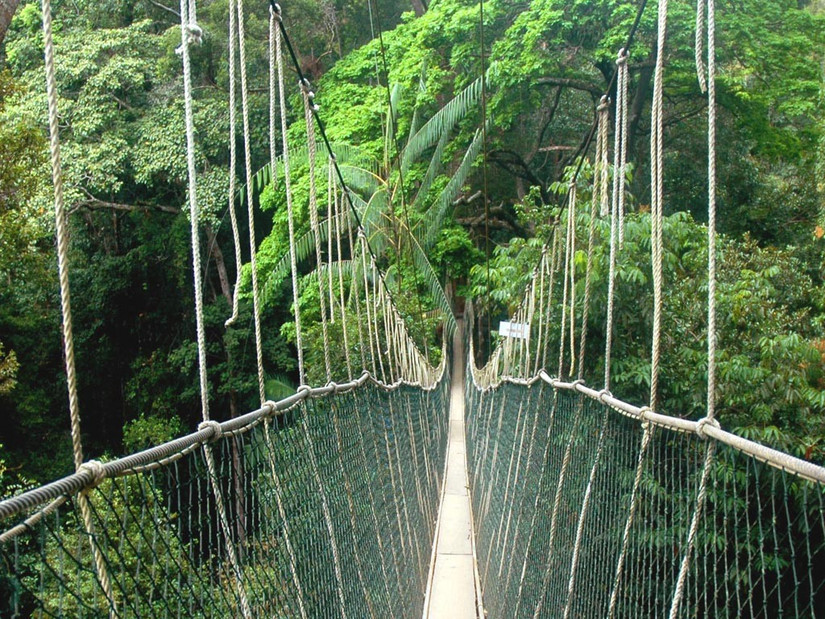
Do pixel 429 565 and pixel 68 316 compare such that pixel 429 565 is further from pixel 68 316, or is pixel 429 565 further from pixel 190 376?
pixel 190 376

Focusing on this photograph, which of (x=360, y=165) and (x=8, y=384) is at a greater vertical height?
(x=360, y=165)

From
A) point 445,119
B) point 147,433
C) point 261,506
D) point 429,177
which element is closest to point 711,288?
point 261,506

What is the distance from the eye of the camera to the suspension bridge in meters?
0.78

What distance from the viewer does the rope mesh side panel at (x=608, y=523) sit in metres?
1.46

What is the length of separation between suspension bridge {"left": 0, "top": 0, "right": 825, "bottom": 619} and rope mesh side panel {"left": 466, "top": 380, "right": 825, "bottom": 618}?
12mm

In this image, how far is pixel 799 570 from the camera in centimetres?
250

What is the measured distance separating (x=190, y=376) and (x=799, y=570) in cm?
782

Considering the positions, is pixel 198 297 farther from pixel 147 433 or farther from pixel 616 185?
pixel 147 433

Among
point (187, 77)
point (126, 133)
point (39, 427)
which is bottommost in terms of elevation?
point (39, 427)

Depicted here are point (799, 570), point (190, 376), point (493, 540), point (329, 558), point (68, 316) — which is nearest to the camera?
point (68, 316)

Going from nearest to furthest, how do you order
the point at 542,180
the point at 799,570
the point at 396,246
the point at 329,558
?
the point at 329,558, the point at 799,570, the point at 396,246, the point at 542,180

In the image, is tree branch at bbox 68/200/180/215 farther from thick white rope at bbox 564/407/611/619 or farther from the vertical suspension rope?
the vertical suspension rope

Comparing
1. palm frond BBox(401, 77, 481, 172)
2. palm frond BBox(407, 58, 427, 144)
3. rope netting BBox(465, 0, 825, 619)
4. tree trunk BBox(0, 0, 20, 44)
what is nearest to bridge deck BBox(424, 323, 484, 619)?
rope netting BBox(465, 0, 825, 619)

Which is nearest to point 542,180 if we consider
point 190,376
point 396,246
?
point 396,246
